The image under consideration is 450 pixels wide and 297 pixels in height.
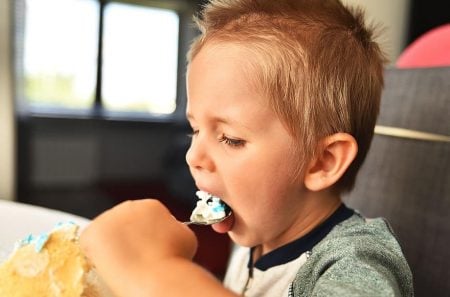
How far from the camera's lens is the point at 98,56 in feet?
6.73

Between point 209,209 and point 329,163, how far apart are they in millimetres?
157

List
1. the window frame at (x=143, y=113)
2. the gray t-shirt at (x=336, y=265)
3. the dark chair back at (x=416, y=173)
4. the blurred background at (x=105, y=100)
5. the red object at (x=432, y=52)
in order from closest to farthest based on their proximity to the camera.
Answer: the gray t-shirt at (x=336, y=265) < the dark chair back at (x=416, y=173) < the red object at (x=432, y=52) < the blurred background at (x=105, y=100) < the window frame at (x=143, y=113)

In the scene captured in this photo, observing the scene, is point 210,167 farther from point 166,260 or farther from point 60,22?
point 60,22

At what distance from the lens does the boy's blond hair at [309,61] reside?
0.58 meters

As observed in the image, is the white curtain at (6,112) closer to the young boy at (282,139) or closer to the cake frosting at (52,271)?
→ the young boy at (282,139)

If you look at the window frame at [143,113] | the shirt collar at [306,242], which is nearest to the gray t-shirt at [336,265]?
the shirt collar at [306,242]

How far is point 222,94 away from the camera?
0.57 metres

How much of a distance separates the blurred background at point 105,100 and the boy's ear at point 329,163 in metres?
1.29

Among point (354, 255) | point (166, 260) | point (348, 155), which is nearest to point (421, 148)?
point (348, 155)

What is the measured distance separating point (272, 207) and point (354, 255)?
151 mm

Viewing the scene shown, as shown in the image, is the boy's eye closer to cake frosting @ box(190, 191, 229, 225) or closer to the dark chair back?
cake frosting @ box(190, 191, 229, 225)

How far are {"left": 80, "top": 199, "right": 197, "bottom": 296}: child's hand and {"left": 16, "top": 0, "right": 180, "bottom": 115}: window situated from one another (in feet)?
4.92

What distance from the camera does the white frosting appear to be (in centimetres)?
61

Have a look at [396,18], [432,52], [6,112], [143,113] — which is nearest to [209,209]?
[432,52]
